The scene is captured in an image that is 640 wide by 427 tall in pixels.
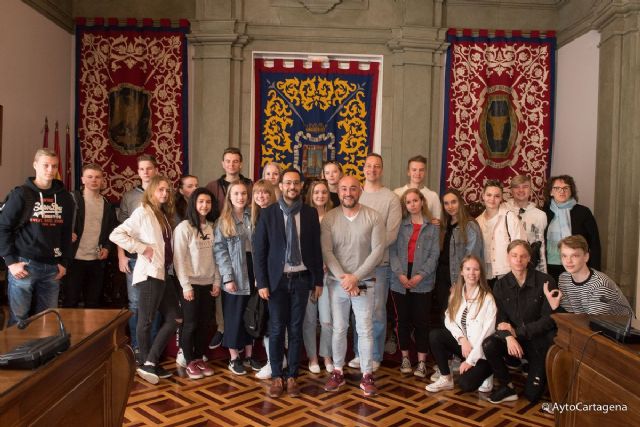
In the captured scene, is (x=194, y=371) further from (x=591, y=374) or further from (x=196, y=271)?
(x=591, y=374)

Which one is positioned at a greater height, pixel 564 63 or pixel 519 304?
pixel 564 63

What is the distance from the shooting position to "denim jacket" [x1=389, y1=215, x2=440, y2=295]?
4.01m

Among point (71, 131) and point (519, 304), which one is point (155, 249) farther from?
point (71, 131)

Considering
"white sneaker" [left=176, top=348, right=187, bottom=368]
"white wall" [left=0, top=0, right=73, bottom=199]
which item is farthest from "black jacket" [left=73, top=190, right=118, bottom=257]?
"white wall" [left=0, top=0, right=73, bottom=199]

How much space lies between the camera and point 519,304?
363cm

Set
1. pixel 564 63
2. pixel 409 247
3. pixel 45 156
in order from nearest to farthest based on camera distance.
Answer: pixel 45 156
pixel 409 247
pixel 564 63

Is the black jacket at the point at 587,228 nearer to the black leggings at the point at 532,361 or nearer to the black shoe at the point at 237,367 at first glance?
the black leggings at the point at 532,361

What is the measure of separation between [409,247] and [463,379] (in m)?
0.97

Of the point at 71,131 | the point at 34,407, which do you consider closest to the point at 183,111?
the point at 71,131

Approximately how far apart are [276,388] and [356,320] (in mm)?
670

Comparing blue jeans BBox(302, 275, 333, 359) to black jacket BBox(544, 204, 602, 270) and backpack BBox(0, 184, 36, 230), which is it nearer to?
backpack BBox(0, 184, 36, 230)

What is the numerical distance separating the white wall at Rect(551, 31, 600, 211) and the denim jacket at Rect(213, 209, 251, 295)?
13.0ft

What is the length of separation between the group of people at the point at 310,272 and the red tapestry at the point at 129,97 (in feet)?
7.88

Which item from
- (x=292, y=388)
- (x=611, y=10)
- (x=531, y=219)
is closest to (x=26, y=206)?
(x=292, y=388)
